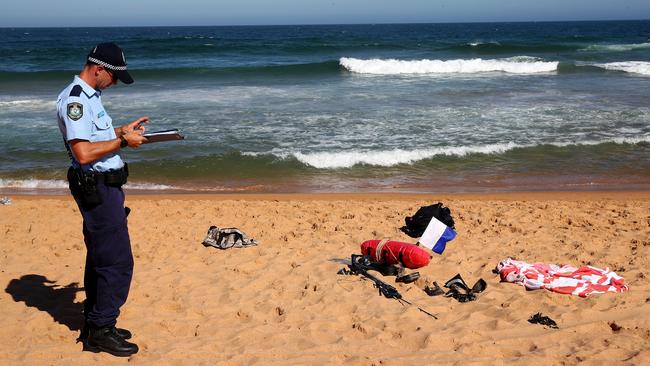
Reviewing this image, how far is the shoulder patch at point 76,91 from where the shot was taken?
142 inches

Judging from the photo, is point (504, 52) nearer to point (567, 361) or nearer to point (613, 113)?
point (613, 113)

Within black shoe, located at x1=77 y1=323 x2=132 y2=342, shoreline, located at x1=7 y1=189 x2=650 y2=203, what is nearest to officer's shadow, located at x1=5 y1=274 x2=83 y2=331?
black shoe, located at x1=77 y1=323 x2=132 y2=342

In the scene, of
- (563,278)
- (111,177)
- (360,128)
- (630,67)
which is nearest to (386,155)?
(360,128)

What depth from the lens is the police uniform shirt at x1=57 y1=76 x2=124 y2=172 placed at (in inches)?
141

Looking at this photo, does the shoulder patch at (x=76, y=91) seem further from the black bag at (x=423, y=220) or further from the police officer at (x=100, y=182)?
the black bag at (x=423, y=220)

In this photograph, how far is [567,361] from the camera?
12.9 feet

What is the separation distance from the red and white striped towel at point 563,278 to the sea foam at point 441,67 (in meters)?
23.6

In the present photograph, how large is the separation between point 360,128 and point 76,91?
1114 centimetres

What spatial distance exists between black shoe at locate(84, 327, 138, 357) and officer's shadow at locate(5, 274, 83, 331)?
1.51 ft

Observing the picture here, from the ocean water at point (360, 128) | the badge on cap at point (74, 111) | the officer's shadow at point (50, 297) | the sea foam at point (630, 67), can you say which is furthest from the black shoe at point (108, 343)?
the sea foam at point (630, 67)

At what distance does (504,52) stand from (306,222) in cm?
3488

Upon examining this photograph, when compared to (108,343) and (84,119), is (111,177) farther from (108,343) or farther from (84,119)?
(108,343)

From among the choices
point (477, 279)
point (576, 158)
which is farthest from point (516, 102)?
point (477, 279)

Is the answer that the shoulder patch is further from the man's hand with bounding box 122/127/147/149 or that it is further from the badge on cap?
the man's hand with bounding box 122/127/147/149
